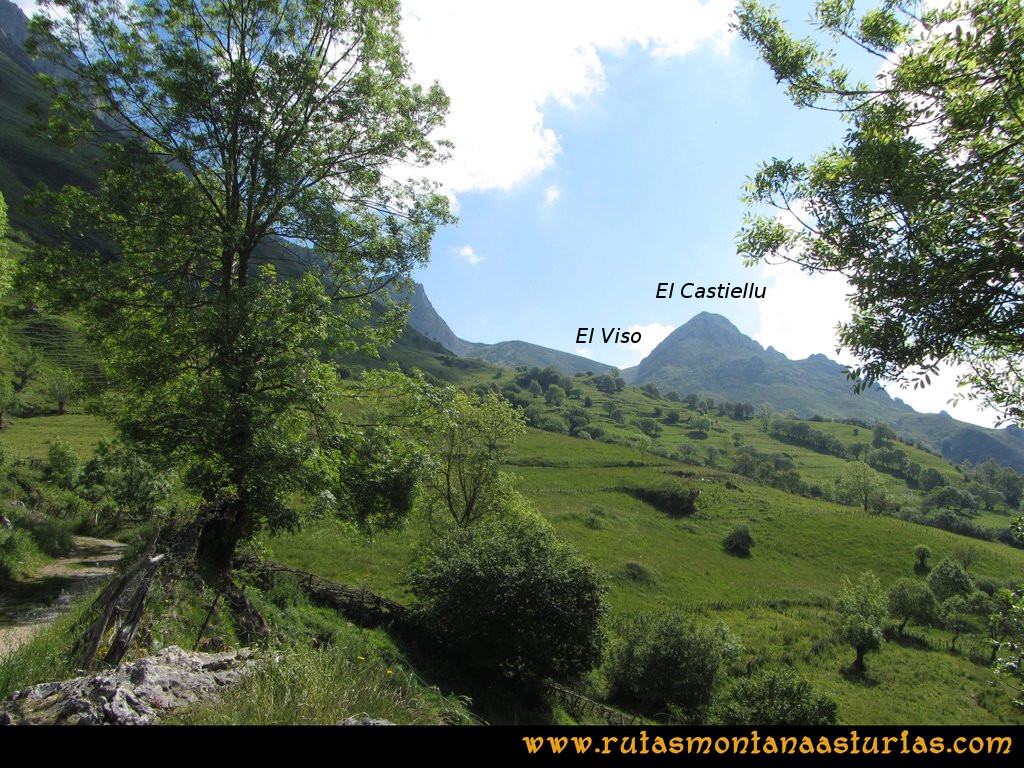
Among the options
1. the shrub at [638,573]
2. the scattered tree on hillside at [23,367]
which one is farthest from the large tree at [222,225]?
the scattered tree on hillside at [23,367]

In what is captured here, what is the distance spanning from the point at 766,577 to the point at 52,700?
6955cm

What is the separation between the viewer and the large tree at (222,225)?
10.2 metres

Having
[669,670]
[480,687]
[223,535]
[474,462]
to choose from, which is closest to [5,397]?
[474,462]

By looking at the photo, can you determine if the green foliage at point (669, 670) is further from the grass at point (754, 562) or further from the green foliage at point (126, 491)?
the green foliage at point (126, 491)

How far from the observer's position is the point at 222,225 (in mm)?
11695

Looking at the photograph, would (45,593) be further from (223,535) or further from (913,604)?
(913,604)

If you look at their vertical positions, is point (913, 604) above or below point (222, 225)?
below

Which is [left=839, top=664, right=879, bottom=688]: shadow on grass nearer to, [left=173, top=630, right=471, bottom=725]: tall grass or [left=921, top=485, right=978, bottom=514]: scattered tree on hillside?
[left=173, top=630, right=471, bottom=725]: tall grass

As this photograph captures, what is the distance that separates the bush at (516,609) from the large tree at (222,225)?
1170cm

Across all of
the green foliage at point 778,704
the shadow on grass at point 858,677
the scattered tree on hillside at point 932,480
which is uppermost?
the scattered tree on hillside at point 932,480

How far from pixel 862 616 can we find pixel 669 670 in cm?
2750

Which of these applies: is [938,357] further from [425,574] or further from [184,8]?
[425,574]

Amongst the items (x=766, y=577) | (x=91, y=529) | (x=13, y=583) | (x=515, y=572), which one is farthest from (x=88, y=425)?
(x=766, y=577)

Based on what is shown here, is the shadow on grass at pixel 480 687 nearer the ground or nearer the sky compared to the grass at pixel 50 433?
nearer the sky
